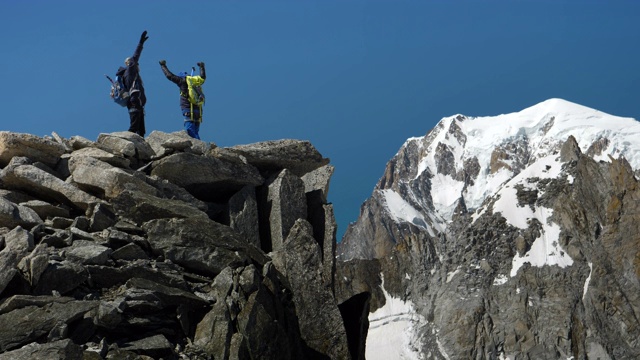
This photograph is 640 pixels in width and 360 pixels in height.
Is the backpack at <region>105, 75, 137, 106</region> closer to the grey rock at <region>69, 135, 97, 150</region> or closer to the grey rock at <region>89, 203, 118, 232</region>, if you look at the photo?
the grey rock at <region>69, 135, 97, 150</region>

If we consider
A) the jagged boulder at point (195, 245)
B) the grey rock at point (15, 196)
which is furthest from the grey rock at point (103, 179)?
the jagged boulder at point (195, 245)

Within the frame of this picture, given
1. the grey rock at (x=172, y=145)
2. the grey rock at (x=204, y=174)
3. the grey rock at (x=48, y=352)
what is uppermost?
the grey rock at (x=172, y=145)

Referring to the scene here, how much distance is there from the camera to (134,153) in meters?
24.7

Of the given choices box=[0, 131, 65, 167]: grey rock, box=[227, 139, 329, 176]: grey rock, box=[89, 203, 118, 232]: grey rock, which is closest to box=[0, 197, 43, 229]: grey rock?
box=[89, 203, 118, 232]: grey rock

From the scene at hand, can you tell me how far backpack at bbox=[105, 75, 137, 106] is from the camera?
2981cm

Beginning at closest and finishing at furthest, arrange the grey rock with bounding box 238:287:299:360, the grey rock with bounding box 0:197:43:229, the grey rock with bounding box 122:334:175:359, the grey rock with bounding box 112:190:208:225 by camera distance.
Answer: the grey rock with bounding box 122:334:175:359
the grey rock with bounding box 238:287:299:360
the grey rock with bounding box 0:197:43:229
the grey rock with bounding box 112:190:208:225

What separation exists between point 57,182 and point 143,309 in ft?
22.2

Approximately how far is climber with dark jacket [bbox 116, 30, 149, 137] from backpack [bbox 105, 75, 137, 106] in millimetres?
109

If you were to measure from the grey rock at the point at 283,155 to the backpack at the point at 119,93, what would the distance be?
6.10 m

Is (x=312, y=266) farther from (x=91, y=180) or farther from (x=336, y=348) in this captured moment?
(x=91, y=180)

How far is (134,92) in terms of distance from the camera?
29.8 m

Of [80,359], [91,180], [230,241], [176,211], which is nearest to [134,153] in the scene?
[91,180]

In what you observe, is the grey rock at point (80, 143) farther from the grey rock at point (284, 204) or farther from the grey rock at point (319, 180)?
the grey rock at point (319, 180)

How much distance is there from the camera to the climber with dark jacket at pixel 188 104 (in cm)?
3091
